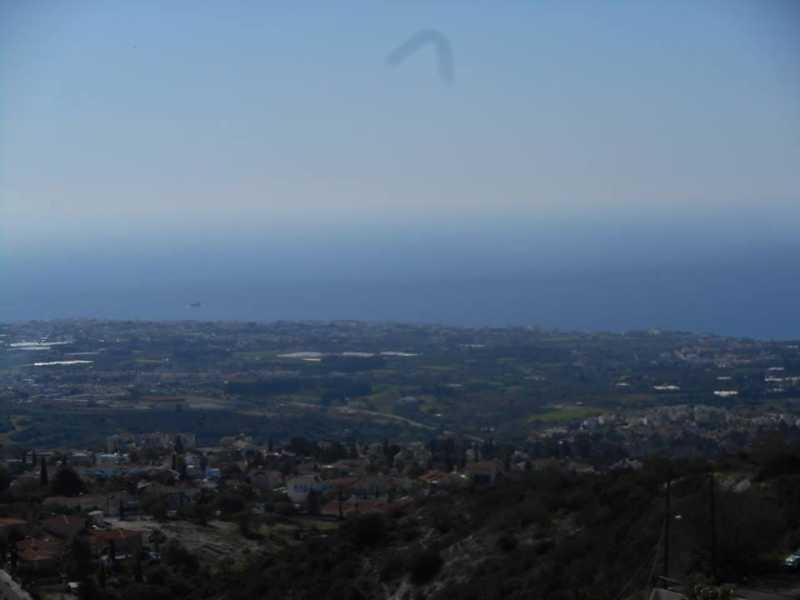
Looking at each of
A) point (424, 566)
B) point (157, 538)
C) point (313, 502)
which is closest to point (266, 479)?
point (313, 502)

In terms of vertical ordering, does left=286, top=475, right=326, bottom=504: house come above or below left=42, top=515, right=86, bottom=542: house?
below

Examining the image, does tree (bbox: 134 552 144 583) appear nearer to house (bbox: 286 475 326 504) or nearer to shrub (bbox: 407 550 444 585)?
shrub (bbox: 407 550 444 585)

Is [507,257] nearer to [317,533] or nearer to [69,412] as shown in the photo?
[69,412]

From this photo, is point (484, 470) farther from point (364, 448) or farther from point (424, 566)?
point (424, 566)

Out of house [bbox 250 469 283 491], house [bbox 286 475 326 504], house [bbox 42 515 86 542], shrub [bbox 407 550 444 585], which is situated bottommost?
house [bbox 250 469 283 491]

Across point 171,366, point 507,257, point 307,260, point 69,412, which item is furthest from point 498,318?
point 307,260

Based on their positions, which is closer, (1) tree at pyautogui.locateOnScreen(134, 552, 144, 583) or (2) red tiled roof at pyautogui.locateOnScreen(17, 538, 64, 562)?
(1) tree at pyautogui.locateOnScreen(134, 552, 144, 583)

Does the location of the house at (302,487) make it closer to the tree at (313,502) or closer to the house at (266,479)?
the tree at (313,502)

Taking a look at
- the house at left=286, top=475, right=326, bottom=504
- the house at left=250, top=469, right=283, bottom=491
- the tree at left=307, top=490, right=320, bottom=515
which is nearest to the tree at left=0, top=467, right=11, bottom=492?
the house at left=250, top=469, right=283, bottom=491
